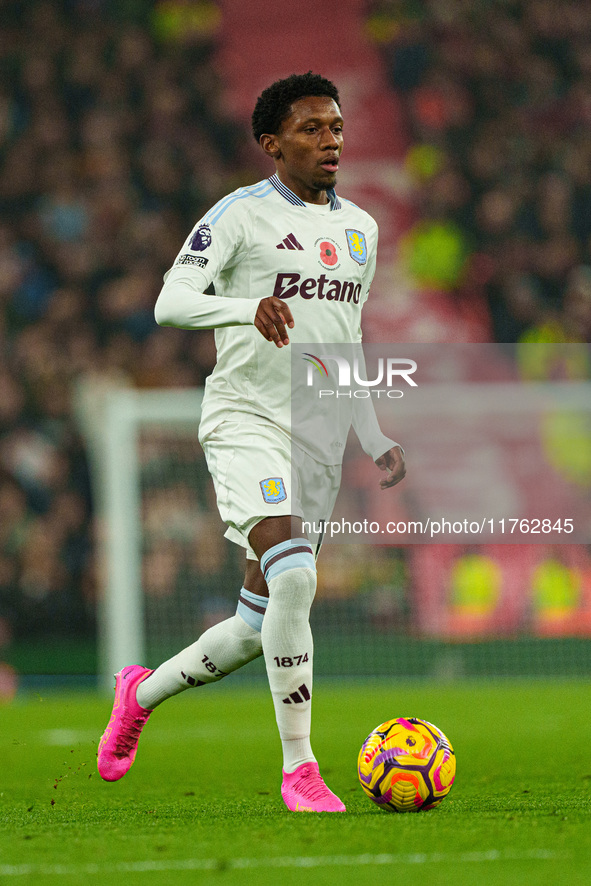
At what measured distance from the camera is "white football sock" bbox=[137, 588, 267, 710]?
4.56 m

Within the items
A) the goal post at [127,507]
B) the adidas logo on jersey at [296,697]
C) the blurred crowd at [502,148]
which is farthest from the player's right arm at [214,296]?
the blurred crowd at [502,148]

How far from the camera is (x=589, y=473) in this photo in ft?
35.6

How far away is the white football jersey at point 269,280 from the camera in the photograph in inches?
176

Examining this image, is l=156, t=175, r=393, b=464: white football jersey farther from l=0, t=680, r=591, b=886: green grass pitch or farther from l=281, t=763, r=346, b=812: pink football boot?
l=0, t=680, r=591, b=886: green grass pitch

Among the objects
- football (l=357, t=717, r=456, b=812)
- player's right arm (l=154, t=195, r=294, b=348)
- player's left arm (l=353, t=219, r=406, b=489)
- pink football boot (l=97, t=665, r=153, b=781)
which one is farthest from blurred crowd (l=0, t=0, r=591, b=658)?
football (l=357, t=717, r=456, b=812)

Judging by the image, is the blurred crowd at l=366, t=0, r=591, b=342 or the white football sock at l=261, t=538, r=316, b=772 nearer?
the white football sock at l=261, t=538, r=316, b=772

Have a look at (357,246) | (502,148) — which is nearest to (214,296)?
(357,246)

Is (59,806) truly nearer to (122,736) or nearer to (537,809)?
(122,736)

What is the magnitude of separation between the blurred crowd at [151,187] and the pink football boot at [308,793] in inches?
317

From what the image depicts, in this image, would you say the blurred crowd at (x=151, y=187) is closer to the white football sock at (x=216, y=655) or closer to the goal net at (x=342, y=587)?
the goal net at (x=342, y=587)

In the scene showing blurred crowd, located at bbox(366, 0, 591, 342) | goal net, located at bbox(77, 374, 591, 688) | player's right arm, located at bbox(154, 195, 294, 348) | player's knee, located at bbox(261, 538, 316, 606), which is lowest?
goal net, located at bbox(77, 374, 591, 688)

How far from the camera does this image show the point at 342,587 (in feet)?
36.5

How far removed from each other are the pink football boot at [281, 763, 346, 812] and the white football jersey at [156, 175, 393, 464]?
1.02m

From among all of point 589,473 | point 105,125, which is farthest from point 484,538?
point 105,125
